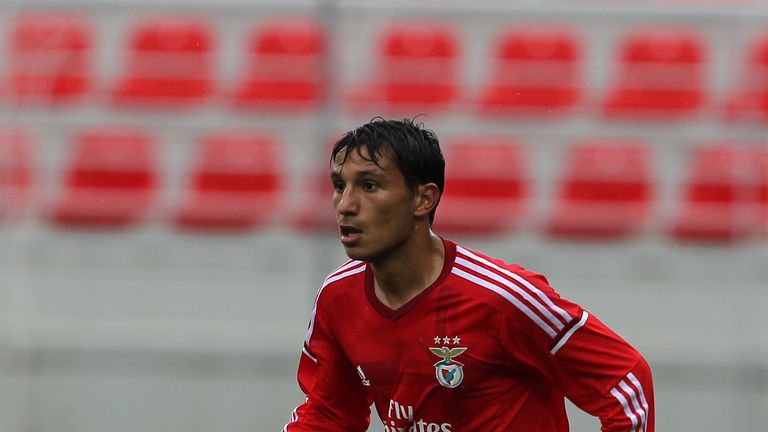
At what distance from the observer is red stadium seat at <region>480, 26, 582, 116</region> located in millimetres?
4550

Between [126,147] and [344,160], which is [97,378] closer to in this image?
[126,147]

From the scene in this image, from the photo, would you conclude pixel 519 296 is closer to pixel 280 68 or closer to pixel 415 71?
pixel 415 71

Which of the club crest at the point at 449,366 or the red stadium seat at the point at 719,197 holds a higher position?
the red stadium seat at the point at 719,197

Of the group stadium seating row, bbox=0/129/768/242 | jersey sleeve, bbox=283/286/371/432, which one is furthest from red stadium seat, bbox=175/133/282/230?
jersey sleeve, bbox=283/286/371/432

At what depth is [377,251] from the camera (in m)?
1.97

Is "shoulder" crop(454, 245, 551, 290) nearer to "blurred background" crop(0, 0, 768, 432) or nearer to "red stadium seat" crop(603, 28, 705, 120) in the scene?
"blurred background" crop(0, 0, 768, 432)

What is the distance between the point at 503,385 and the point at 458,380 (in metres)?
0.08

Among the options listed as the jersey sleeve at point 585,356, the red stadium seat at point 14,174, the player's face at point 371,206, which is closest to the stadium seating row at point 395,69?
the red stadium seat at point 14,174

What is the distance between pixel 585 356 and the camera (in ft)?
6.39

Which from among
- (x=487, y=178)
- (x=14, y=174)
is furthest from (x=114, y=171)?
(x=487, y=178)

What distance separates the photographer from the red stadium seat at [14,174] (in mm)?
3662

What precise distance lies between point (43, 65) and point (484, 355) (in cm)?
228

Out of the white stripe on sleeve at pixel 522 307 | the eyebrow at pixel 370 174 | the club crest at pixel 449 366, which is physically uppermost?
the eyebrow at pixel 370 174

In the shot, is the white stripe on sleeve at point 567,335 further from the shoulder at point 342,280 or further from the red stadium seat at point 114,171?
the red stadium seat at point 114,171
